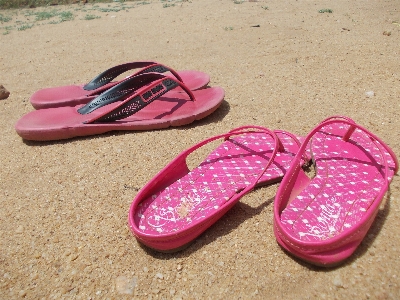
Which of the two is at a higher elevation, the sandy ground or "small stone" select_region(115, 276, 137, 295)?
the sandy ground

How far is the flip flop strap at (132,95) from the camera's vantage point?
1660mm

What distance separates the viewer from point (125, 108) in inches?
66.4

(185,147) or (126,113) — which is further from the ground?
(126,113)

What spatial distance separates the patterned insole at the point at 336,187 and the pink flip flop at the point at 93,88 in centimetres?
91

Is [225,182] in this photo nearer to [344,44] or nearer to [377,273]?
[377,273]

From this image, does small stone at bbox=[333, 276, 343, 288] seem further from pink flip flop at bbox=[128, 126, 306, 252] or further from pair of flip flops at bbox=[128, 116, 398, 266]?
pink flip flop at bbox=[128, 126, 306, 252]

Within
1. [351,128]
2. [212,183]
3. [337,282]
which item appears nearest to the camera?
[337,282]

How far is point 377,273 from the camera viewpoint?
0.90 m

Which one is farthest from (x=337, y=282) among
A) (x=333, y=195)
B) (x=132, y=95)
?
(x=132, y=95)

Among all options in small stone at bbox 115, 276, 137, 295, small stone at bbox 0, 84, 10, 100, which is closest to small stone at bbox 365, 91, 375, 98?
small stone at bbox 115, 276, 137, 295

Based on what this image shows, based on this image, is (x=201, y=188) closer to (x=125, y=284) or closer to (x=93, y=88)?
(x=125, y=284)

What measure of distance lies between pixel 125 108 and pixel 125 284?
943 millimetres

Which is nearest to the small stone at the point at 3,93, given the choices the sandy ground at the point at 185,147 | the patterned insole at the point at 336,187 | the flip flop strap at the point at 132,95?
the sandy ground at the point at 185,147

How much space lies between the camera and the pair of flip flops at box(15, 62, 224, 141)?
1.67 metres
